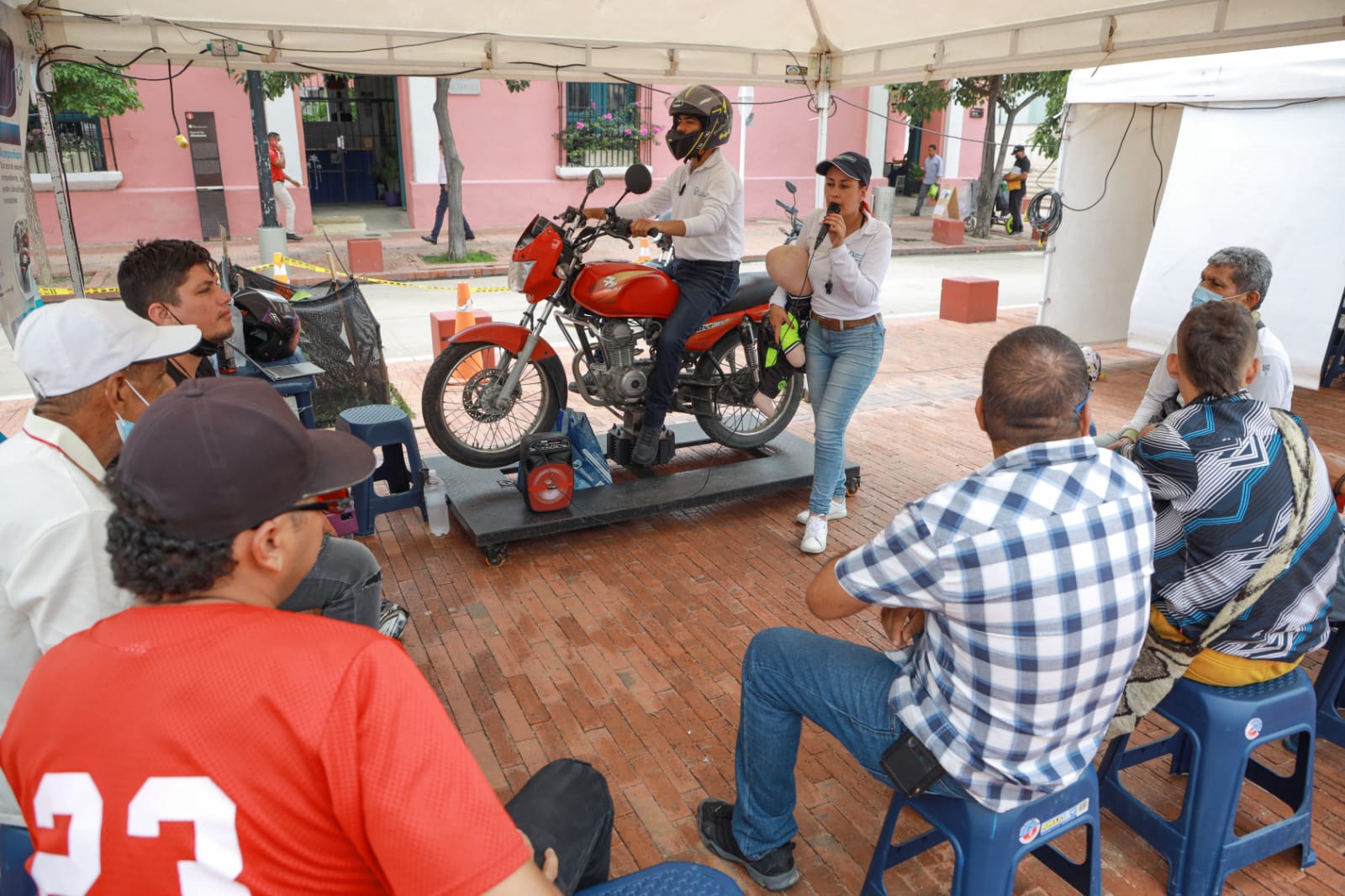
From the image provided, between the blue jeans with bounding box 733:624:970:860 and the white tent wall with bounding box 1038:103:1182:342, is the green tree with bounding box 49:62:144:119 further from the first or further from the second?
the blue jeans with bounding box 733:624:970:860

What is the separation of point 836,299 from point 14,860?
137 inches

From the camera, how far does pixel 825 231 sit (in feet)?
13.4

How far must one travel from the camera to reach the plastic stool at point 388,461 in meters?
4.25

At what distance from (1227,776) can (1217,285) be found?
81.5 inches

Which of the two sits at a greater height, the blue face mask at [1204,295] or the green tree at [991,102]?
the green tree at [991,102]

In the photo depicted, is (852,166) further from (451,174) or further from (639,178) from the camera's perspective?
(451,174)

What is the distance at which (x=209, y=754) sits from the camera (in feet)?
3.43

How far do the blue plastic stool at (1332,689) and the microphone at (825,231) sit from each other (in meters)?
2.38

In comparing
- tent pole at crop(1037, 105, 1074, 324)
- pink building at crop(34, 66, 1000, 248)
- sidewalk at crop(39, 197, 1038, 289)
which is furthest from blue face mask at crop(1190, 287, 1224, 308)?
sidewalk at crop(39, 197, 1038, 289)

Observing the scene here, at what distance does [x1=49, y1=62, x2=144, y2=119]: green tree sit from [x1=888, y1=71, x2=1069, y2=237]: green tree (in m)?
12.6

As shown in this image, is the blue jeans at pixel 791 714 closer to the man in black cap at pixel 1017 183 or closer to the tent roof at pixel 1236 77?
the tent roof at pixel 1236 77

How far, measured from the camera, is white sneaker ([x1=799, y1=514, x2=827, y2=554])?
4352 mm

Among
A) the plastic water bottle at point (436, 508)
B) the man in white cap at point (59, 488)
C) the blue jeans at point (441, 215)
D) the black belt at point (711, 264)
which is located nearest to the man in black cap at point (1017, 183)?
the blue jeans at point (441, 215)

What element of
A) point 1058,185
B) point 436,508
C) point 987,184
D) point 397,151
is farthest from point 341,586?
point 397,151
